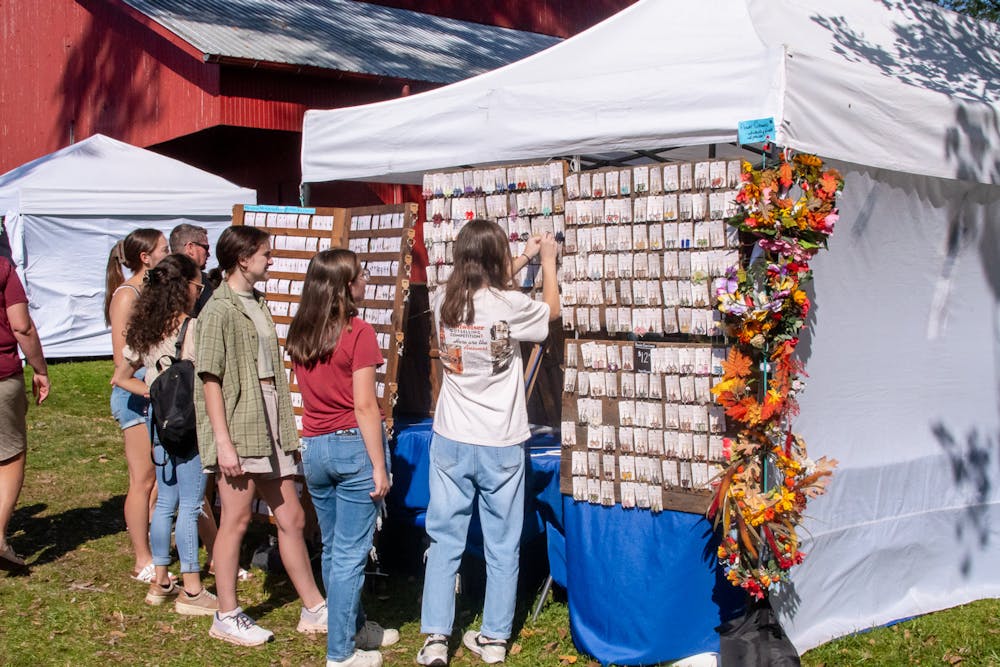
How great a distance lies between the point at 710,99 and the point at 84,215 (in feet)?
34.3

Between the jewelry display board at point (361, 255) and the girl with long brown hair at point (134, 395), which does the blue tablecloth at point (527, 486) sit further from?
the girl with long brown hair at point (134, 395)

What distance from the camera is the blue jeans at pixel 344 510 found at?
4.15 meters

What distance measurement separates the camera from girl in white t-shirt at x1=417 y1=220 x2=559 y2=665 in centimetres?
419

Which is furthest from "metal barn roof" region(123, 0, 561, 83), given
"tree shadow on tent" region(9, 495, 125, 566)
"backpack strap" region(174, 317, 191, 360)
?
"backpack strap" region(174, 317, 191, 360)

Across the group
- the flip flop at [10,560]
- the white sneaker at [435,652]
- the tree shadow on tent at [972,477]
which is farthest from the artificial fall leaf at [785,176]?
the flip flop at [10,560]

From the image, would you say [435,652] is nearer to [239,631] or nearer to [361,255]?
[239,631]

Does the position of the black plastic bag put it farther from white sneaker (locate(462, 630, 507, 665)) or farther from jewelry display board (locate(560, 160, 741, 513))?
white sneaker (locate(462, 630, 507, 665))

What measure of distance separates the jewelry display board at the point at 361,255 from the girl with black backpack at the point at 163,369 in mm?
619

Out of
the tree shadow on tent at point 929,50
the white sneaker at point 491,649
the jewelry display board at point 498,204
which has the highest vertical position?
the tree shadow on tent at point 929,50

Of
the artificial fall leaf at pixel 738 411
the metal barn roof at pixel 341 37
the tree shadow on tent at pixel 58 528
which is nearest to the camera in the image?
the artificial fall leaf at pixel 738 411

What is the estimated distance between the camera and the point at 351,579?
418cm

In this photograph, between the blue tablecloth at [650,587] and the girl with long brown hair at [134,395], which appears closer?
the blue tablecloth at [650,587]

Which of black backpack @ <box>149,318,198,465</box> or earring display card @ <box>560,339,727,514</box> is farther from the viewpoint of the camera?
black backpack @ <box>149,318,198,465</box>

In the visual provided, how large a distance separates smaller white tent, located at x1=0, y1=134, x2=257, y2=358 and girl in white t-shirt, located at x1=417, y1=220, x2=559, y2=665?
9.35 metres
